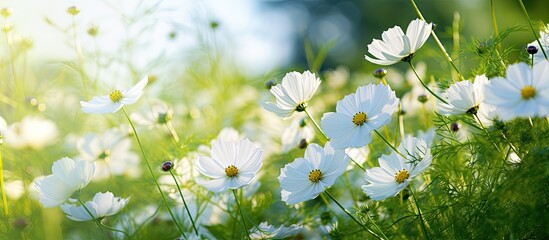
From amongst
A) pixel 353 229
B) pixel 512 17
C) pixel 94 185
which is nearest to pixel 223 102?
pixel 94 185

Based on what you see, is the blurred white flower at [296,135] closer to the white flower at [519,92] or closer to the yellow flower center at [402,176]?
the yellow flower center at [402,176]

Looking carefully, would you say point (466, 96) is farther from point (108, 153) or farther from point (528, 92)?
point (108, 153)

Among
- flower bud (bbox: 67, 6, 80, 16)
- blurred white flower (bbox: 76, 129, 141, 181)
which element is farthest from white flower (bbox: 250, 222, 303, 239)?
flower bud (bbox: 67, 6, 80, 16)

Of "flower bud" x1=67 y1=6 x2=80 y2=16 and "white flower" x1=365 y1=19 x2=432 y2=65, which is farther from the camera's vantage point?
"flower bud" x1=67 y1=6 x2=80 y2=16

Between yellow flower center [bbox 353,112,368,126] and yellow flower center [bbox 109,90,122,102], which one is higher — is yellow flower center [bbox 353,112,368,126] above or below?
above

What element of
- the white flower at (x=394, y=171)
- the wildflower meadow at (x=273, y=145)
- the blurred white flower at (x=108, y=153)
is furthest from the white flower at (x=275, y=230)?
the blurred white flower at (x=108, y=153)

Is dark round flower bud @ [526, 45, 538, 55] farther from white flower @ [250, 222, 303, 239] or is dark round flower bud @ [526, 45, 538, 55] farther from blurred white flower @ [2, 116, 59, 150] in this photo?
blurred white flower @ [2, 116, 59, 150]
